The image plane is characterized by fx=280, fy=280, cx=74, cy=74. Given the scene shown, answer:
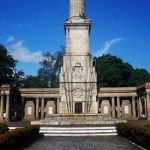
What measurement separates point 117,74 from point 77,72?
2983cm

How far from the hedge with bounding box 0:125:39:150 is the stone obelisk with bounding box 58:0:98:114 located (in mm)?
16964

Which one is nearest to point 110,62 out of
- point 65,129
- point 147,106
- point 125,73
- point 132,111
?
point 125,73

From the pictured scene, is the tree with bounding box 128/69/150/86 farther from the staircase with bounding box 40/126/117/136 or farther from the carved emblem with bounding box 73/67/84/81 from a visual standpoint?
the staircase with bounding box 40/126/117/136

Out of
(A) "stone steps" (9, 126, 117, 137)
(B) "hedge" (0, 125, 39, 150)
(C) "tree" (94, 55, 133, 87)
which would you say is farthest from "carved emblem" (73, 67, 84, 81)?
(C) "tree" (94, 55, 133, 87)

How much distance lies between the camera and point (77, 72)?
38.3 metres

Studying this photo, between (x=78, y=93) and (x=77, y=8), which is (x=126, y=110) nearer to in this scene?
(x=78, y=93)

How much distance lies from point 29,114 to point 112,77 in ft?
78.3

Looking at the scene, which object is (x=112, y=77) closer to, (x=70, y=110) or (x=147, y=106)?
(x=147, y=106)

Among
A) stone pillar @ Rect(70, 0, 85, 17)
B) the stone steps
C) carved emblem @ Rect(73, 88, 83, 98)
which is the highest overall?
stone pillar @ Rect(70, 0, 85, 17)

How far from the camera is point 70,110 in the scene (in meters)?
37.6

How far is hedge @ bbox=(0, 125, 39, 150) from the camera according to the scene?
44.6 ft

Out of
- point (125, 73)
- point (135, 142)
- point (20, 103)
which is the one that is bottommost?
point (135, 142)

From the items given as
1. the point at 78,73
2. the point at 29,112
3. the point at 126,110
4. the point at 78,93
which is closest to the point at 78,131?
the point at 78,93

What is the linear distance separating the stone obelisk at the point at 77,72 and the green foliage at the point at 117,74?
2663 cm
